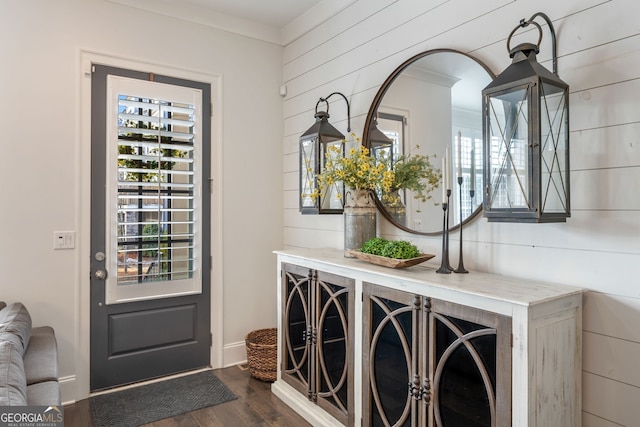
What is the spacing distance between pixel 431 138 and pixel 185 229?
2.01 m

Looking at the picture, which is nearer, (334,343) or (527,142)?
(527,142)

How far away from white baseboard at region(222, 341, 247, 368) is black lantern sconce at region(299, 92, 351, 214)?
1388 mm

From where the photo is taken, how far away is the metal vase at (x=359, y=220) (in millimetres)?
2469

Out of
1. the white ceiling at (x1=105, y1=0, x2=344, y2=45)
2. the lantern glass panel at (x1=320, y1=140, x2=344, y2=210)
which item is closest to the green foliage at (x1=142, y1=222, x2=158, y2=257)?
the lantern glass panel at (x1=320, y1=140, x2=344, y2=210)

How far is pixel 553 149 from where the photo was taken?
1649 mm

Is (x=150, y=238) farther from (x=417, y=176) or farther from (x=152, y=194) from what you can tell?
(x=417, y=176)

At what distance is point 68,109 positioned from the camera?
280cm

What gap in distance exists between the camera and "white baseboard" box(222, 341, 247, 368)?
3412 millimetres

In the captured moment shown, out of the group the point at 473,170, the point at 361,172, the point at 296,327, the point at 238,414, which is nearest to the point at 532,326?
the point at 473,170

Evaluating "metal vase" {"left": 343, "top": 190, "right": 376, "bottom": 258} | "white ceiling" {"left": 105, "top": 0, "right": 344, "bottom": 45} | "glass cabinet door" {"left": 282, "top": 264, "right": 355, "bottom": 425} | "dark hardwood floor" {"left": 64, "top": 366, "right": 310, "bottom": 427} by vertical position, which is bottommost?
"dark hardwood floor" {"left": 64, "top": 366, "right": 310, "bottom": 427}

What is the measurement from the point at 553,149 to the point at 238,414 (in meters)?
2.36

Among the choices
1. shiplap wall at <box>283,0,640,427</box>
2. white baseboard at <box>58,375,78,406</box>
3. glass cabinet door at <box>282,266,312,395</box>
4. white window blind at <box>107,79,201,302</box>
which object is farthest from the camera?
white window blind at <box>107,79,201,302</box>

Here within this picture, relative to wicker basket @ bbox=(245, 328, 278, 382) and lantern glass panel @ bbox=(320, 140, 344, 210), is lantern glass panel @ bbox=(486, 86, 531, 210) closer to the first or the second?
lantern glass panel @ bbox=(320, 140, 344, 210)

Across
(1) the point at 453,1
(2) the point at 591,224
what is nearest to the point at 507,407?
(2) the point at 591,224
